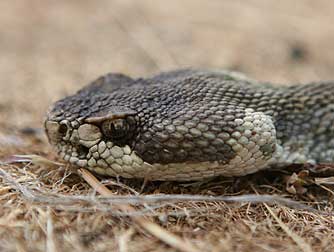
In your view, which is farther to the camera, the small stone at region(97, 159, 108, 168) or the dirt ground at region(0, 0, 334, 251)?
the small stone at region(97, 159, 108, 168)

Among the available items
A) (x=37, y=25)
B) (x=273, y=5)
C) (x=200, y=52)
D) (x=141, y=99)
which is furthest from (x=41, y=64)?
(x=273, y=5)

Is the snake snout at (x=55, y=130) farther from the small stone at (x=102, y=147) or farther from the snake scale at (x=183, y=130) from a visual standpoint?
the small stone at (x=102, y=147)

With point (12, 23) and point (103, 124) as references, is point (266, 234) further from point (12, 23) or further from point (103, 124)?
point (12, 23)

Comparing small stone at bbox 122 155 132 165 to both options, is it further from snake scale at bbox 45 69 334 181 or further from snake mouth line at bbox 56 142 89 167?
snake mouth line at bbox 56 142 89 167

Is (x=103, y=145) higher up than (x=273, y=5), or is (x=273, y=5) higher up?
(x=273, y=5)

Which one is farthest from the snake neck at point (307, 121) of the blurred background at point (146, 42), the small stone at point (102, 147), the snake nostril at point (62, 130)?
the blurred background at point (146, 42)

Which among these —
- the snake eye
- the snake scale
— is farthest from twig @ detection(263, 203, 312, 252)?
the snake eye
